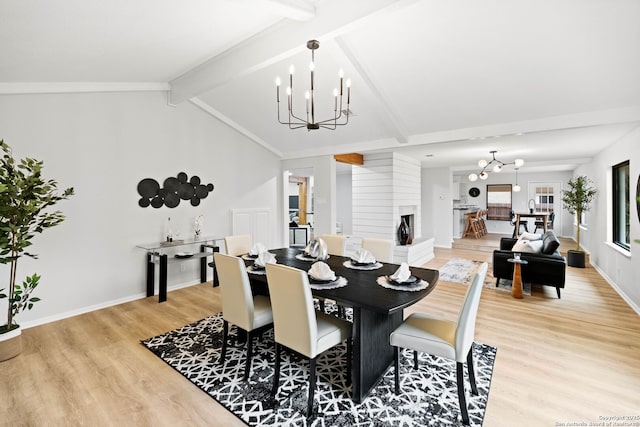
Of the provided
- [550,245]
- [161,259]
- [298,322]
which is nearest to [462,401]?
[298,322]

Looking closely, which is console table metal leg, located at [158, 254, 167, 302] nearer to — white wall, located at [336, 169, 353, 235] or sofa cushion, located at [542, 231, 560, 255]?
white wall, located at [336, 169, 353, 235]

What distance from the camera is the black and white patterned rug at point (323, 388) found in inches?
77.7

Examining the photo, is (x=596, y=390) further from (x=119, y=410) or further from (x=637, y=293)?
(x=119, y=410)

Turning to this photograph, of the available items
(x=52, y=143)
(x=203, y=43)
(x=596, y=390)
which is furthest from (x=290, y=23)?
(x=596, y=390)

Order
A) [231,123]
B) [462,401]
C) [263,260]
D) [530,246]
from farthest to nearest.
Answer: [231,123], [530,246], [263,260], [462,401]

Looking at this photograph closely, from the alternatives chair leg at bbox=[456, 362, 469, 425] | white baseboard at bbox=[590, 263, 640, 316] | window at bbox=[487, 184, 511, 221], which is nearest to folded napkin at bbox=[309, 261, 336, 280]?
chair leg at bbox=[456, 362, 469, 425]

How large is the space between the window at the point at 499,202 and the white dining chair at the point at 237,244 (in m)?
10.2

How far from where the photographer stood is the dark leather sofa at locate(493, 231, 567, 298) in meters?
4.16

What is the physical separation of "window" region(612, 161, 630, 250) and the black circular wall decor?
21.6 feet

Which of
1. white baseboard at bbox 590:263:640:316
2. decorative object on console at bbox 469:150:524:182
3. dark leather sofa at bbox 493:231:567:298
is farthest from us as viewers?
decorative object on console at bbox 469:150:524:182

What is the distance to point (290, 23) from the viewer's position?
2.87m

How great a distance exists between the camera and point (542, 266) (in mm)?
4270

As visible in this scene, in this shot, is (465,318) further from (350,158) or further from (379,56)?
(350,158)

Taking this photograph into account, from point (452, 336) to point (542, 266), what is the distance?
10.3ft
